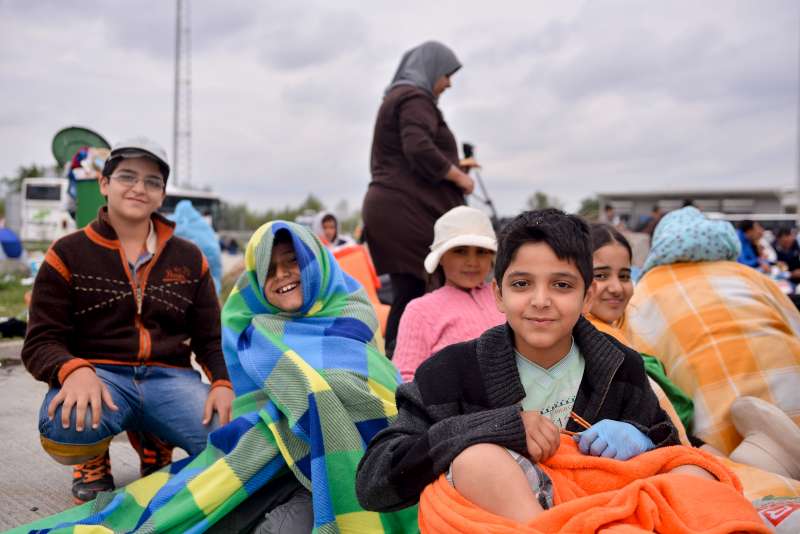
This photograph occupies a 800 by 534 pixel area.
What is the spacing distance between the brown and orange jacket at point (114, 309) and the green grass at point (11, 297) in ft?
16.8

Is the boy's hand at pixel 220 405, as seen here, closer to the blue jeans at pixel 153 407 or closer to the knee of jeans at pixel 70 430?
the blue jeans at pixel 153 407

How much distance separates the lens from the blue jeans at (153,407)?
8.70 feet

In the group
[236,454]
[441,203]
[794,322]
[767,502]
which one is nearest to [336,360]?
[236,454]

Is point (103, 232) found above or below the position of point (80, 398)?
above

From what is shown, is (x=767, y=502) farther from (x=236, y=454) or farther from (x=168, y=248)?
(x=168, y=248)

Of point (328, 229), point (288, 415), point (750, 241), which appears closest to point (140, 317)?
point (288, 415)

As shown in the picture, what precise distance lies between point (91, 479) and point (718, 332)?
2596mm

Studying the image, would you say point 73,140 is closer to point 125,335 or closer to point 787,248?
point 125,335

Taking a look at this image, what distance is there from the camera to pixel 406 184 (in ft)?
12.8

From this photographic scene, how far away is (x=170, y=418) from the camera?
9.27ft

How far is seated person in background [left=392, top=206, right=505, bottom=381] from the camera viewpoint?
276 cm

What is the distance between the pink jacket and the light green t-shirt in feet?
3.18

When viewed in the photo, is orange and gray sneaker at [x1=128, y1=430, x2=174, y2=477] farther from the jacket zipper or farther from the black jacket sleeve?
the black jacket sleeve

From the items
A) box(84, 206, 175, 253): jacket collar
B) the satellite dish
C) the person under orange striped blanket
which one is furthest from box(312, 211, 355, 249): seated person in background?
the person under orange striped blanket
